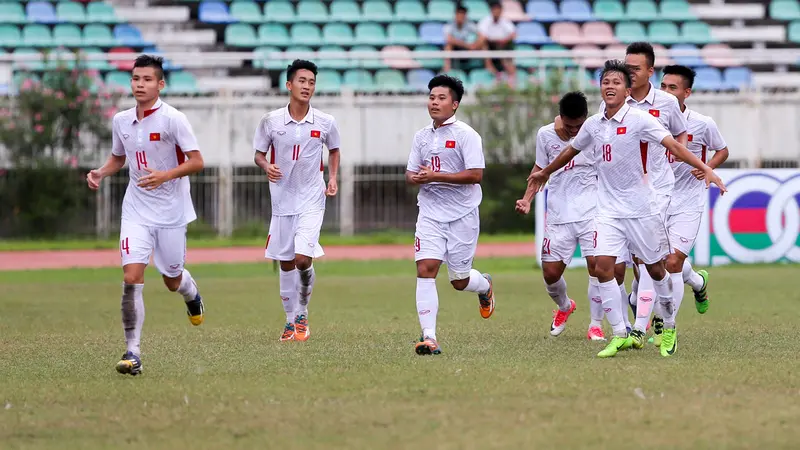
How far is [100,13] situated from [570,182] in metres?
25.2

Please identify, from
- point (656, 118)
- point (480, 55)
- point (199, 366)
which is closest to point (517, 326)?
point (656, 118)

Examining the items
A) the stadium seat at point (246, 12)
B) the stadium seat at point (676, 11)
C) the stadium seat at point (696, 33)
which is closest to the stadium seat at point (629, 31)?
the stadium seat at point (676, 11)

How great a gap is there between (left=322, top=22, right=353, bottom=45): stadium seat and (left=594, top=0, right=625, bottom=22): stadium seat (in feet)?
23.0

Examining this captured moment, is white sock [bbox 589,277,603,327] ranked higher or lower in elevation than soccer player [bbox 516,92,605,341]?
lower

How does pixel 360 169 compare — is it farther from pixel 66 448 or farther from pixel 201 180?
pixel 66 448

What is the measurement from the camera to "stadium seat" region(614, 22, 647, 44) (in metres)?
35.8

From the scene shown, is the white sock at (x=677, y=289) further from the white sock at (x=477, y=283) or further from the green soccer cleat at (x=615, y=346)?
the white sock at (x=477, y=283)

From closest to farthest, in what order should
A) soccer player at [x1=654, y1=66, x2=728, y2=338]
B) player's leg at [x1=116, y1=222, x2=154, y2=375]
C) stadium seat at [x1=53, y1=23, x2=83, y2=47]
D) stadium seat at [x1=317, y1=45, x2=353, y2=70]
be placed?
player's leg at [x1=116, y1=222, x2=154, y2=375], soccer player at [x1=654, y1=66, x2=728, y2=338], stadium seat at [x1=317, y1=45, x2=353, y2=70], stadium seat at [x1=53, y1=23, x2=83, y2=47]

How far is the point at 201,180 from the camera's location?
102 ft

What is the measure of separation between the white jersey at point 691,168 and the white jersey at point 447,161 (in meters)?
2.35

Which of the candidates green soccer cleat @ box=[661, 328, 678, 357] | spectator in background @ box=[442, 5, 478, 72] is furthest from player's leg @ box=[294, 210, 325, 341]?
spectator in background @ box=[442, 5, 478, 72]

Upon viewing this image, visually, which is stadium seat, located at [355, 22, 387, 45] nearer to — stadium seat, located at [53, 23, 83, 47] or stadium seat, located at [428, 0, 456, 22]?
stadium seat, located at [428, 0, 456, 22]

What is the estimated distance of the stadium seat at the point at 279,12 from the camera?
1395 inches

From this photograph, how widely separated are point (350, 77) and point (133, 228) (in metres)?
20.8
